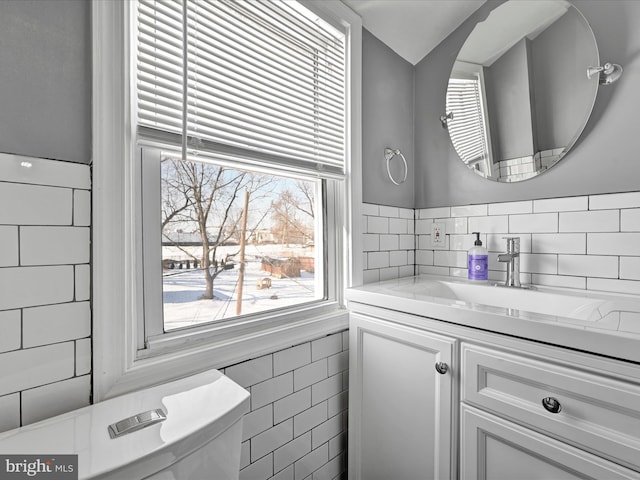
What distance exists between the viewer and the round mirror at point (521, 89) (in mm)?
1153

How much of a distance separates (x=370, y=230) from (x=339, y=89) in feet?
1.98

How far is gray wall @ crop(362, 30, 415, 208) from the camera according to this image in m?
1.40

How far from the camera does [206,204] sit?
100cm

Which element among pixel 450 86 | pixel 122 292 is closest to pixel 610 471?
pixel 122 292

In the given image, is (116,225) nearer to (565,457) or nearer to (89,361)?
(89,361)

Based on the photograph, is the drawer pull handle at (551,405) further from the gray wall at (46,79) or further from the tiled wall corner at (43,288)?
the gray wall at (46,79)

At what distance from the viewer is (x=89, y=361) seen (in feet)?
2.34

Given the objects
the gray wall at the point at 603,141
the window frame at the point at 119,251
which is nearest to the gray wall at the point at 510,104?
the gray wall at the point at 603,141

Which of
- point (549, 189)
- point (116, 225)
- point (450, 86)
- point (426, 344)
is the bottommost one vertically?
point (426, 344)

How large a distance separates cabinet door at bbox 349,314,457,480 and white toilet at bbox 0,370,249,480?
558 mm

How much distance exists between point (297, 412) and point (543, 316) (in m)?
0.84

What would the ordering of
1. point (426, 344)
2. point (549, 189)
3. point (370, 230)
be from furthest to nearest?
point (370, 230) → point (549, 189) → point (426, 344)

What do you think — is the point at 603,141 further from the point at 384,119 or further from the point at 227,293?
the point at 227,293
